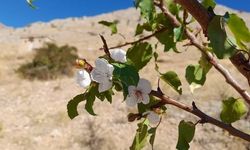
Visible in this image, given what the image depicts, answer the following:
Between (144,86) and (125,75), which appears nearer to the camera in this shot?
(125,75)

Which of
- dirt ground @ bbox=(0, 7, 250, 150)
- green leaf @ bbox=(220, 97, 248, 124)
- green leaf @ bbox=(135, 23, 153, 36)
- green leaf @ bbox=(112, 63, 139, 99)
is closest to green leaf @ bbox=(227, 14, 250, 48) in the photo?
green leaf @ bbox=(112, 63, 139, 99)

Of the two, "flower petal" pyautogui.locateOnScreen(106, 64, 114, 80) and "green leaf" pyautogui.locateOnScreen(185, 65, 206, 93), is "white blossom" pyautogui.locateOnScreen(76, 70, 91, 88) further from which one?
"green leaf" pyautogui.locateOnScreen(185, 65, 206, 93)

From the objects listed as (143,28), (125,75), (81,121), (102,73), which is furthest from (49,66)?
(125,75)

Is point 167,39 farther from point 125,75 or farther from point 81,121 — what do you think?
point 81,121

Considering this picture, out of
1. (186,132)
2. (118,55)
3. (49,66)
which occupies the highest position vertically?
(49,66)

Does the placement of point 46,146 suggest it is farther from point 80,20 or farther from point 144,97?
point 80,20

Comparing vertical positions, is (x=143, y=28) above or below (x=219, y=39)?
above

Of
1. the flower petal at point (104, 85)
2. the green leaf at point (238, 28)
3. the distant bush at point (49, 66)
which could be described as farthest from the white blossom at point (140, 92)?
the distant bush at point (49, 66)
